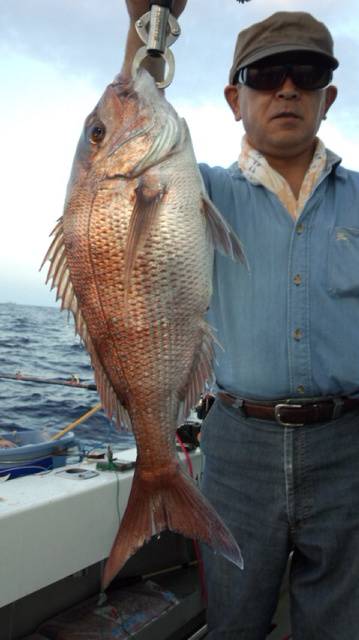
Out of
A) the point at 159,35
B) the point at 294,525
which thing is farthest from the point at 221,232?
the point at 294,525

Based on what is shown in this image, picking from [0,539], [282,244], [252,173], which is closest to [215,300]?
[282,244]

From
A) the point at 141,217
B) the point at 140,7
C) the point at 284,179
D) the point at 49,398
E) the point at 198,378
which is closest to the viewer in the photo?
the point at 141,217

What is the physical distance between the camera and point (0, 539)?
7.77ft

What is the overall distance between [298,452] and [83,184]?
1.28 metres

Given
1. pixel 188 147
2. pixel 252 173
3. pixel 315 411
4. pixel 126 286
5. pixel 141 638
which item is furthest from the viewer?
pixel 141 638

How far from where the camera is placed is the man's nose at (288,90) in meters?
2.13

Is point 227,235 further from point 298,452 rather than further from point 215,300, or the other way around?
point 298,452

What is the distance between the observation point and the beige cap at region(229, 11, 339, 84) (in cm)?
211

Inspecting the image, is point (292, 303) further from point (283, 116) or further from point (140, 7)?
point (140, 7)

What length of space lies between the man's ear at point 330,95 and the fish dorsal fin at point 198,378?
1.25 m

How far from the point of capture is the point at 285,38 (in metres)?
2.14

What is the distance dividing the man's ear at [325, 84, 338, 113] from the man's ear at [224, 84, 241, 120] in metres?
0.37

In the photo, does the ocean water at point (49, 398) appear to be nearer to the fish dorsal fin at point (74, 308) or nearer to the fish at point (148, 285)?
the fish dorsal fin at point (74, 308)

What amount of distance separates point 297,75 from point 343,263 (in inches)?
29.2
